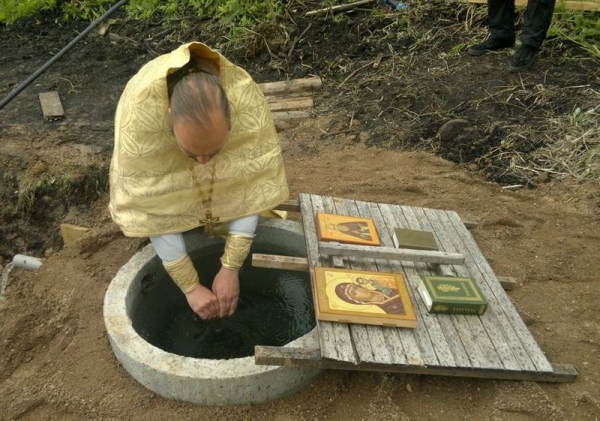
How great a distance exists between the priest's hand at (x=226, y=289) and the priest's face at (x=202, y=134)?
738mm

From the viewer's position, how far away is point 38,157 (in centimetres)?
421

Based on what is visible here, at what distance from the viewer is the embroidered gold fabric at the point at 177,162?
7.16 feet

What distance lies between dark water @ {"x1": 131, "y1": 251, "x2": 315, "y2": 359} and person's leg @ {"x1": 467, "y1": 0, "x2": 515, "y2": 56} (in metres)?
3.39

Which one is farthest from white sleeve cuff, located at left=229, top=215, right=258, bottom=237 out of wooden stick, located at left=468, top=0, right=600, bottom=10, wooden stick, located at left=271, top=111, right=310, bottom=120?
wooden stick, located at left=468, top=0, right=600, bottom=10

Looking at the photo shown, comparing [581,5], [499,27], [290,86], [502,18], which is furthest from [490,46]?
[290,86]

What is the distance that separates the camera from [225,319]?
2.92m

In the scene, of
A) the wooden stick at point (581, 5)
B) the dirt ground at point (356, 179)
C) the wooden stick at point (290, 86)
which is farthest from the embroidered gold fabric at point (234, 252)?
the wooden stick at point (581, 5)

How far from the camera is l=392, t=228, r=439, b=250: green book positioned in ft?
8.87

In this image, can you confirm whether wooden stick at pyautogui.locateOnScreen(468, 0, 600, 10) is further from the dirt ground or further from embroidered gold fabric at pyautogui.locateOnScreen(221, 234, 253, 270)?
embroidered gold fabric at pyautogui.locateOnScreen(221, 234, 253, 270)

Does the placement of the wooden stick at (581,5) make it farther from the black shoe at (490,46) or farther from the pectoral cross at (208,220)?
the pectoral cross at (208,220)

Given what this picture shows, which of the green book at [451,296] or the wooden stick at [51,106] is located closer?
the green book at [451,296]

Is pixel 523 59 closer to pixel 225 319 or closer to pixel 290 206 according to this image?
pixel 290 206

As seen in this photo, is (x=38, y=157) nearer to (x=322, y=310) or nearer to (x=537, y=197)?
(x=322, y=310)

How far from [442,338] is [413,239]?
2.08 feet
